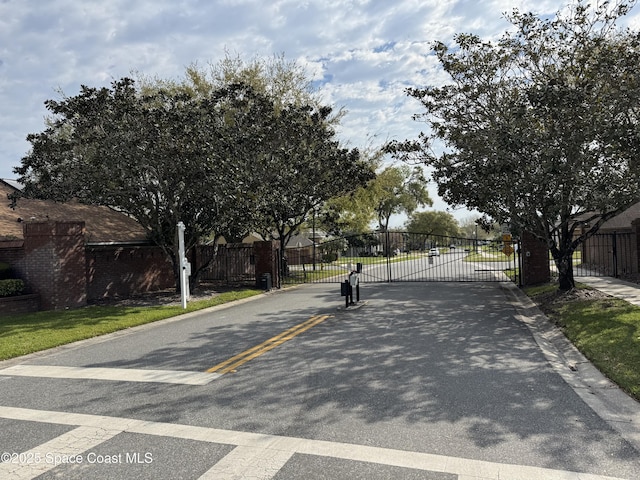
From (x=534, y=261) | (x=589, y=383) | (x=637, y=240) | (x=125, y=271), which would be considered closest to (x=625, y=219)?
(x=637, y=240)

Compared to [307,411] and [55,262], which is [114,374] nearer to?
[307,411]

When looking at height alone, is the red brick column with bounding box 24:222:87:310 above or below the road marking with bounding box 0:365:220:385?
above

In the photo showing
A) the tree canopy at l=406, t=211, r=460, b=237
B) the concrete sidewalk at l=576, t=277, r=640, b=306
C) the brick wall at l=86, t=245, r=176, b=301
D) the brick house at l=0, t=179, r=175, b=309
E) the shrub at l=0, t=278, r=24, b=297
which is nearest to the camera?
the concrete sidewalk at l=576, t=277, r=640, b=306

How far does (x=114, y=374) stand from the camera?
7297 millimetres

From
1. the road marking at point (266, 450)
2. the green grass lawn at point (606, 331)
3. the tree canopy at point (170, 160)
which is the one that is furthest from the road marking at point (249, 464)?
the tree canopy at point (170, 160)

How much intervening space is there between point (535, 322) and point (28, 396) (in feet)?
33.2

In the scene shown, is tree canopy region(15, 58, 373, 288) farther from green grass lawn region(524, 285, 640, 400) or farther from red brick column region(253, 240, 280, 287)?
green grass lawn region(524, 285, 640, 400)

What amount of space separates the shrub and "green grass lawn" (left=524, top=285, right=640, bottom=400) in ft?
47.5

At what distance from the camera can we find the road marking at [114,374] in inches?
269

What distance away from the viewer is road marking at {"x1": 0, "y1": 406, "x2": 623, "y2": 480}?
3.90 meters

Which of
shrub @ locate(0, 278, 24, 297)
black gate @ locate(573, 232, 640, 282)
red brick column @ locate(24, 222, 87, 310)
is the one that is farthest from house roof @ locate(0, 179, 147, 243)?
black gate @ locate(573, 232, 640, 282)

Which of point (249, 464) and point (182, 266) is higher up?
point (182, 266)

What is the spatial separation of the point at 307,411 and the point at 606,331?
21.2ft

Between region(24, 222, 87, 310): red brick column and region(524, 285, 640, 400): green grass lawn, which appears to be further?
region(24, 222, 87, 310): red brick column
